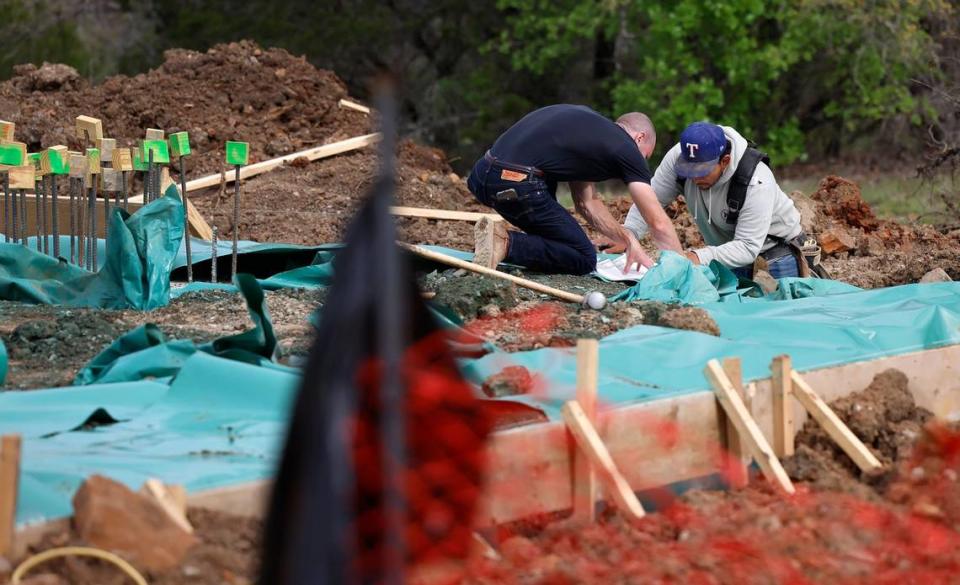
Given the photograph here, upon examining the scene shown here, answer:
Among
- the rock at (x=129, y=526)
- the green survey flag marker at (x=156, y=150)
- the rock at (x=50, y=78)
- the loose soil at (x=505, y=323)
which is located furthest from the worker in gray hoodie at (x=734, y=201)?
the rock at (x=50, y=78)

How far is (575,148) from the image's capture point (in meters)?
7.39

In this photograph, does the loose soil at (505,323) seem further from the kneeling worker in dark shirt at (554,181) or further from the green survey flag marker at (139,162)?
the green survey flag marker at (139,162)

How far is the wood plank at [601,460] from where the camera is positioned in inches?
142

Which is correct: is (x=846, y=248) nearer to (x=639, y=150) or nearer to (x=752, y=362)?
(x=639, y=150)

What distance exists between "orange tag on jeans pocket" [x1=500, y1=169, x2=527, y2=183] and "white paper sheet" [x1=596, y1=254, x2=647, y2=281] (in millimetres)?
771

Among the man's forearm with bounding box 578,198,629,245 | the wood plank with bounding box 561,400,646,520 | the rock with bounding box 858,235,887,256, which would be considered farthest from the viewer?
the rock with bounding box 858,235,887,256

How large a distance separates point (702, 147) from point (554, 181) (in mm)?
953

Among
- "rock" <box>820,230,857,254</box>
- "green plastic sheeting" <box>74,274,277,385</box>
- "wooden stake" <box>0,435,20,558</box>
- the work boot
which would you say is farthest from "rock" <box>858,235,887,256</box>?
"wooden stake" <box>0,435,20,558</box>

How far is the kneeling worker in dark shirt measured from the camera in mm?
7309

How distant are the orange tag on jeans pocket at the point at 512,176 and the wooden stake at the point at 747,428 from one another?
3.47 meters

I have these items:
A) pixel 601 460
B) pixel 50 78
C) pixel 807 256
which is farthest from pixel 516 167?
pixel 50 78

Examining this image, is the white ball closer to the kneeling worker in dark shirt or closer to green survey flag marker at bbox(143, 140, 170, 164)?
the kneeling worker in dark shirt

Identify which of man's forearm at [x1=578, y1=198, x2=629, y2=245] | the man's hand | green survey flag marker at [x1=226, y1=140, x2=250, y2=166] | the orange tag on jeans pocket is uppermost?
green survey flag marker at [x1=226, y1=140, x2=250, y2=166]

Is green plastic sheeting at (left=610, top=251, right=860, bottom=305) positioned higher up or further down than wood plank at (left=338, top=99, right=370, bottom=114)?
further down
